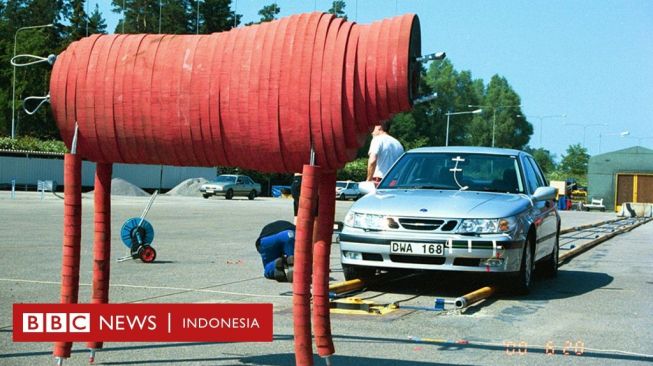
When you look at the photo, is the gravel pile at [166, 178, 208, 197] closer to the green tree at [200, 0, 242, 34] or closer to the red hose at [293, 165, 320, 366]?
the green tree at [200, 0, 242, 34]

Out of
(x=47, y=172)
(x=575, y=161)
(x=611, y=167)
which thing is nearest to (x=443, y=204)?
(x=47, y=172)

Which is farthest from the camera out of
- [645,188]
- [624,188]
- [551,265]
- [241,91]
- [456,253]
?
[624,188]

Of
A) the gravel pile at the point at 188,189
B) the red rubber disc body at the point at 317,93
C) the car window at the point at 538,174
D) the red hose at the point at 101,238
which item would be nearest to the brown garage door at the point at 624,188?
the gravel pile at the point at 188,189

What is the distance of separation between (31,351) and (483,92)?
163762mm

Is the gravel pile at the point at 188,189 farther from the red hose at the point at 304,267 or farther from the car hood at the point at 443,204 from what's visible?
the red hose at the point at 304,267

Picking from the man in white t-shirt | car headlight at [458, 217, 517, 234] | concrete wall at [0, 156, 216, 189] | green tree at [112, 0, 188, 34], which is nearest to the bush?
concrete wall at [0, 156, 216, 189]

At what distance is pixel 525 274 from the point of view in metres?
9.74

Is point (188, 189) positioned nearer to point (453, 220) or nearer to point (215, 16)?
point (215, 16)

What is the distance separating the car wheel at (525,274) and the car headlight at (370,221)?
1.42 meters

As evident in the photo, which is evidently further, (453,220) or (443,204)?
(443,204)

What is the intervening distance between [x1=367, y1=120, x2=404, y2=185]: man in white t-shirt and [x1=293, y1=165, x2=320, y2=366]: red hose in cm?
659

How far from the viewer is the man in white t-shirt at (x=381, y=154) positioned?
11195 mm

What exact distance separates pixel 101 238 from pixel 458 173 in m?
6.22

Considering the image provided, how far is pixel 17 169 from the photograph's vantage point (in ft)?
172
